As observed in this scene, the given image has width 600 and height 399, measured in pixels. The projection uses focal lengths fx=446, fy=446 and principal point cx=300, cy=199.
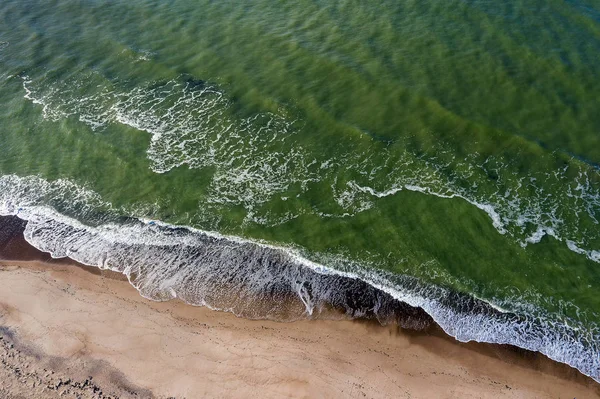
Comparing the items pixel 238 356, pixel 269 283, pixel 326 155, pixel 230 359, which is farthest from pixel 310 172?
pixel 230 359

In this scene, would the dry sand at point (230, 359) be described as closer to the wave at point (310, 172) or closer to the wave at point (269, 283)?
the wave at point (269, 283)

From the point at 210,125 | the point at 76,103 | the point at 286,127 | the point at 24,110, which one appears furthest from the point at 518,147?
the point at 24,110

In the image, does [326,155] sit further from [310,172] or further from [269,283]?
[269,283]

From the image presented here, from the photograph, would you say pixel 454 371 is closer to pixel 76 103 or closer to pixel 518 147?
pixel 518 147

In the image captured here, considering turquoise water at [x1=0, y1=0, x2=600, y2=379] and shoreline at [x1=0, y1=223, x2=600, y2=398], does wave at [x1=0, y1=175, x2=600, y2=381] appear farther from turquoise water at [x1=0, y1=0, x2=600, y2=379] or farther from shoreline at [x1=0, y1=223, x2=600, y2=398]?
shoreline at [x1=0, y1=223, x2=600, y2=398]

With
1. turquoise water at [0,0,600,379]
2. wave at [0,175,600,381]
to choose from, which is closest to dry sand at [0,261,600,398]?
wave at [0,175,600,381]
